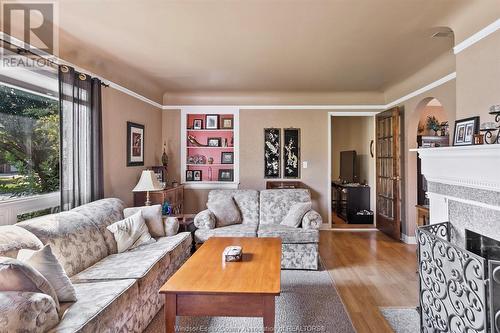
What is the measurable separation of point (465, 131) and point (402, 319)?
1705mm

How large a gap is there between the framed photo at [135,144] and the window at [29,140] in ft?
4.45

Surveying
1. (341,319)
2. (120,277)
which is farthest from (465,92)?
(120,277)

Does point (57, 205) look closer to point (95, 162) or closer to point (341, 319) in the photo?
point (95, 162)

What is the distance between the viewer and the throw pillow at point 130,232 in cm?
286

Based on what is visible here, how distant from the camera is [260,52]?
11.2ft

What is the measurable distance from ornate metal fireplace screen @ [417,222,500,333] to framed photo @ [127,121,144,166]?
380cm

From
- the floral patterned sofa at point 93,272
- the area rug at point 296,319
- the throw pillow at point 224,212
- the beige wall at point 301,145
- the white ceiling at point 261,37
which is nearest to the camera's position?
the floral patterned sofa at point 93,272

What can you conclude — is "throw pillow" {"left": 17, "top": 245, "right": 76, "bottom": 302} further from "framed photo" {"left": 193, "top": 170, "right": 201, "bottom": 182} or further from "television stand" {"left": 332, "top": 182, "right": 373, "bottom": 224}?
"television stand" {"left": 332, "top": 182, "right": 373, "bottom": 224}

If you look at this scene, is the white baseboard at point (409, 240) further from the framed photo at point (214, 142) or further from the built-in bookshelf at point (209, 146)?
the framed photo at point (214, 142)

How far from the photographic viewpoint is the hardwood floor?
2582 mm

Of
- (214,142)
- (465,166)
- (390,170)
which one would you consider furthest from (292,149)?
(465,166)

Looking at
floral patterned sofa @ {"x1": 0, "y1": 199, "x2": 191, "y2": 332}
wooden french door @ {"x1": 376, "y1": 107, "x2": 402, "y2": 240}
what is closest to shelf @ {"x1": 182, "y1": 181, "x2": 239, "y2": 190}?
floral patterned sofa @ {"x1": 0, "y1": 199, "x2": 191, "y2": 332}

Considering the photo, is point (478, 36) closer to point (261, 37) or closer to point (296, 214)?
point (261, 37)

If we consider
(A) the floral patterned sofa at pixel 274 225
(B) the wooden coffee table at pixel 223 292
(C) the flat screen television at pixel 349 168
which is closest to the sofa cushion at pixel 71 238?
(B) the wooden coffee table at pixel 223 292
